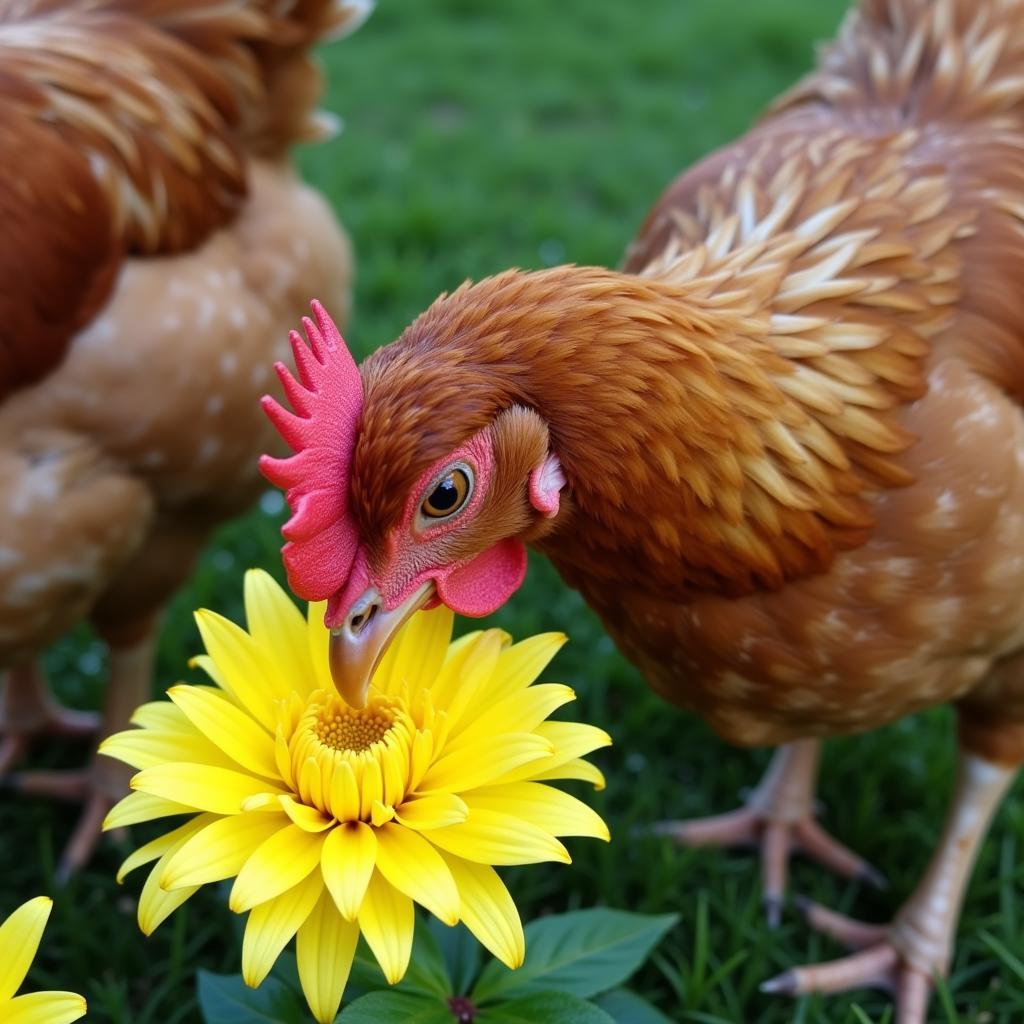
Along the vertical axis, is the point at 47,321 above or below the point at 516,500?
below

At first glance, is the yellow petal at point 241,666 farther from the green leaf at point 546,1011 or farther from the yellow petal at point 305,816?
the green leaf at point 546,1011

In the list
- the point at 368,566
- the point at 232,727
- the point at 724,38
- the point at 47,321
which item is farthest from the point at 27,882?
the point at 724,38

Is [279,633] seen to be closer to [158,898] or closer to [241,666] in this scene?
[241,666]

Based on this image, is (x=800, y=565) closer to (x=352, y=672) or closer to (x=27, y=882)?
(x=352, y=672)

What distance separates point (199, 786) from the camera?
110cm

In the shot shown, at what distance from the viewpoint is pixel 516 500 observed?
1.24 meters

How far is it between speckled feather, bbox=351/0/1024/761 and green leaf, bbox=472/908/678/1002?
30 centimetres

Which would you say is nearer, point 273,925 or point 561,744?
point 273,925

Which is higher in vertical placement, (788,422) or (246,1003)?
(788,422)

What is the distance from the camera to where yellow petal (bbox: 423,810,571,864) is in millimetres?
1085

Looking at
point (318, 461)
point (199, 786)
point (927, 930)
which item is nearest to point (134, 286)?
point (318, 461)

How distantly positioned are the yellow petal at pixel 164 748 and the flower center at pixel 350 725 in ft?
0.33

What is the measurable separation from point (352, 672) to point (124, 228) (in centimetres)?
104

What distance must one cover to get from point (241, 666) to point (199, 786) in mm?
187
